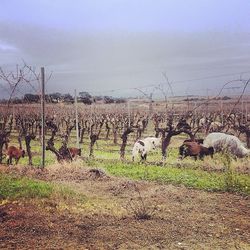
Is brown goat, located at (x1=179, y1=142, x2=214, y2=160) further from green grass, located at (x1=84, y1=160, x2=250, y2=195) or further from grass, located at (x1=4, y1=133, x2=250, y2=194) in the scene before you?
green grass, located at (x1=84, y1=160, x2=250, y2=195)

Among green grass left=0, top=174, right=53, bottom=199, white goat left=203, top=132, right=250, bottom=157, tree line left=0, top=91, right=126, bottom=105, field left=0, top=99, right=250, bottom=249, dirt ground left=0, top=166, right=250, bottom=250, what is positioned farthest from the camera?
tree line left=0, top=91, right=126, bottom=105

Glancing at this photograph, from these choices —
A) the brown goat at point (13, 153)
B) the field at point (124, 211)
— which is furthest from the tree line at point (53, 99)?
the field at point (124, 211)

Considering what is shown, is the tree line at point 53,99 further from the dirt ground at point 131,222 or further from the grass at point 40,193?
the dirt ground at point 131,222

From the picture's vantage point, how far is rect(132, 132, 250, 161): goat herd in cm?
1955

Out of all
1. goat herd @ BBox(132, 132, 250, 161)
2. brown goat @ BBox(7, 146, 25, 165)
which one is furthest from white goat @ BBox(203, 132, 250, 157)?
brown goat @ BBox(7, 146, 25, 165)

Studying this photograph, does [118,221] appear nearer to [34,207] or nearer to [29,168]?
[34,207]

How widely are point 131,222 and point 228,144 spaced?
1256cm

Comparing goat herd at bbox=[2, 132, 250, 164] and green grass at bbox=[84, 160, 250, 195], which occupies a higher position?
goat herd at bbox=[2, 132, 250, 164]

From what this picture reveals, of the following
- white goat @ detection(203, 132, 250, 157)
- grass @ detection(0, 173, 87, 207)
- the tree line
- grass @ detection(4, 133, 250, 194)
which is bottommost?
grass @ detection(4, 133, 250, 194)

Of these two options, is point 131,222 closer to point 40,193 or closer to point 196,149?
point 40,193

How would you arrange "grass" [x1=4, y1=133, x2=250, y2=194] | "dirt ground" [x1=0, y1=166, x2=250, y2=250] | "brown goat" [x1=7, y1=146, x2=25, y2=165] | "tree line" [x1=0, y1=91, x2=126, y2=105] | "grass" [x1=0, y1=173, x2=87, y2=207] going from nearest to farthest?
"dirt ground" [x1=0, y1=166, x2=250, y2=250], "grass" [x1=0, y1=173, x2=87, y2=207], "grass" [x1=4, y1=133, x2=250, y2=194], "brown goat" [x1=7, y1=146, x2=25, y2=165], "tree line" [x1=0, y1=91, x2=126, y2=105]

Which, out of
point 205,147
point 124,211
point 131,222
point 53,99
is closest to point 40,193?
point 124,211

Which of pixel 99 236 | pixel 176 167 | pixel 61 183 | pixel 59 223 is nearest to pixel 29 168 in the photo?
pixel 61 183

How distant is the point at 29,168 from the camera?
16.1m
